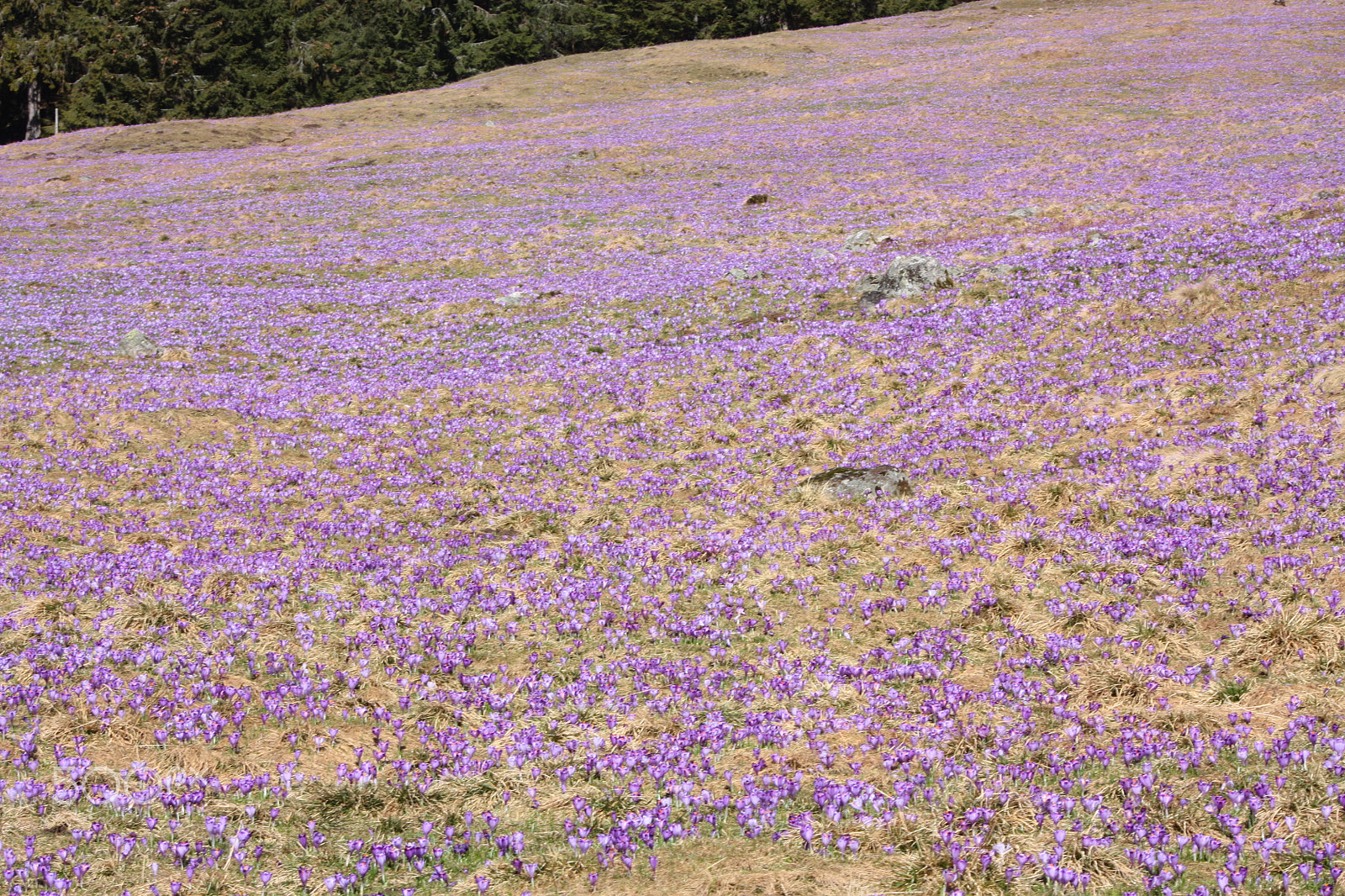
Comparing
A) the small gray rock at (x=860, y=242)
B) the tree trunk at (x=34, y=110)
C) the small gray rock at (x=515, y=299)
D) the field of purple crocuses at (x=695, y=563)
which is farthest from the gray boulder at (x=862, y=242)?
the tree trunk at (x=34, y=110)

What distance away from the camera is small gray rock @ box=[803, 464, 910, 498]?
1341 centimetres

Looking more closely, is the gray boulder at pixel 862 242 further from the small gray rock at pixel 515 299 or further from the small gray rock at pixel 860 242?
the small gray rock at pixel 515 299

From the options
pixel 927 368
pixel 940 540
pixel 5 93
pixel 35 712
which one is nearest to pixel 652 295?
pixel 927 368

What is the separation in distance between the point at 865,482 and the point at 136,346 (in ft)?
65.4

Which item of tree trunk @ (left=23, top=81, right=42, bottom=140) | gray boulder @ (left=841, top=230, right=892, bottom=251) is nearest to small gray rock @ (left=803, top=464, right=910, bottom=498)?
gray boulder @ (left=841, top=230, right=892, bottom=251)

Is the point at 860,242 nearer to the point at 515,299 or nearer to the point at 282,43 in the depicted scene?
the point at 515,299

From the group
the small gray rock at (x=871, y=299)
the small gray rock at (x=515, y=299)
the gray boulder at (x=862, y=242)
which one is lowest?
the small gray rock at (x=871, y=299)

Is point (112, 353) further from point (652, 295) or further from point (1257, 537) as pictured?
point (1257, 537)

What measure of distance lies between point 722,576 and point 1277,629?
5.70 m

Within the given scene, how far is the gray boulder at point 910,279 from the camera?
2323cm

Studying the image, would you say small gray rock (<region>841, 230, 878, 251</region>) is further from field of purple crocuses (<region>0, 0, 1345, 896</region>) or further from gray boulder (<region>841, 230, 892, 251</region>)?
field of purple crocuses (<region>0, 0, 1345, 896</region>)

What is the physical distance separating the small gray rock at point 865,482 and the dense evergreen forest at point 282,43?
3194 inches

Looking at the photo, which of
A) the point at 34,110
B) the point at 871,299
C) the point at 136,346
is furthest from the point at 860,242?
the point at 34,110

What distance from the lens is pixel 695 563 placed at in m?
11.9
